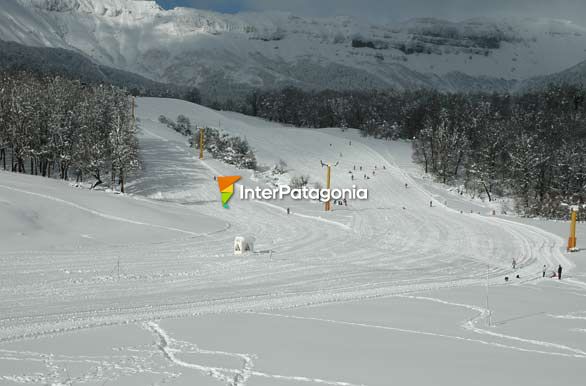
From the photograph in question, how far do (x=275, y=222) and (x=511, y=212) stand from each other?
2964 cm

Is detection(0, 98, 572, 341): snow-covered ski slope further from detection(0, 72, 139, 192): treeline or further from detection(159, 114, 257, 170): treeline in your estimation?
detection(159, 114, 257, 170): treeline

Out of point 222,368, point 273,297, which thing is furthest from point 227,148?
point 222,368

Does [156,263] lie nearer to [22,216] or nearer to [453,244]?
[22,216]

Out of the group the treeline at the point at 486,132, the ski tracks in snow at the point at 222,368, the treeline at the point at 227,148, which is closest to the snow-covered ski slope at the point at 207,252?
the ski tracks in snow at the point at 222,368

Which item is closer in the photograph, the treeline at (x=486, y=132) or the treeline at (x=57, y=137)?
the treeline at (x=57, y=137)

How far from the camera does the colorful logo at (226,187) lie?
52.3m

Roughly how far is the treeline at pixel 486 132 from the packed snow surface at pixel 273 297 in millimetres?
20905

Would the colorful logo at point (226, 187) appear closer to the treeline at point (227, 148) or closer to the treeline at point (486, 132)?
the treeline at point (227, 148)

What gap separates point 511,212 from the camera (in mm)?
60625

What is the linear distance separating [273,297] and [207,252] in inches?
448

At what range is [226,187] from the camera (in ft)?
189

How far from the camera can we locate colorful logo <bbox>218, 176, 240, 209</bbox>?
172 feet

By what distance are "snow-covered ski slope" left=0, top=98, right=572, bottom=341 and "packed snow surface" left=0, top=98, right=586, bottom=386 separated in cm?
15

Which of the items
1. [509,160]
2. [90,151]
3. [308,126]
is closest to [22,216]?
[90,151]
